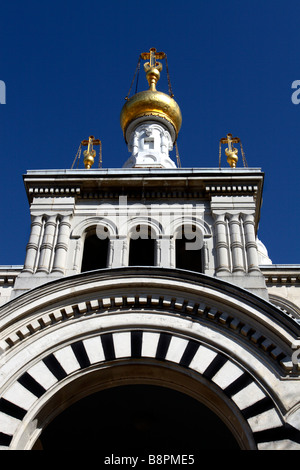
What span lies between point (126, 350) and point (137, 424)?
11.6 feet

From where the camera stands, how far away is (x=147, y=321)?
14.6 m

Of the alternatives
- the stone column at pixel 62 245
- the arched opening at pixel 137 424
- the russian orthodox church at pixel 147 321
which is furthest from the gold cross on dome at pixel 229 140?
the arched opening at pixel 137 424

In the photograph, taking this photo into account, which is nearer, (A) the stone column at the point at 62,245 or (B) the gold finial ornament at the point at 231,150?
(A) the stone column at the point at 62,245

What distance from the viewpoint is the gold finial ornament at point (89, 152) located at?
80.6 feet

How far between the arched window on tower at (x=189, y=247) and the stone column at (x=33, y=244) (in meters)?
3.55

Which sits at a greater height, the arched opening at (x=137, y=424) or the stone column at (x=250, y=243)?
the stone column at (x=250, y=243)

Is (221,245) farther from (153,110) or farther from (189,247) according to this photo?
(153,110)

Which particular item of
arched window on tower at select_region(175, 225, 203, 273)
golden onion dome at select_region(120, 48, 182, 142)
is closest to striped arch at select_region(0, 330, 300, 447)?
arched window on tower at select_region(175, 225, 203, 273)

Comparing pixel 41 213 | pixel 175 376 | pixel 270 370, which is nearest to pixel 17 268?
pixel 41 213

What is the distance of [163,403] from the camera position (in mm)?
16438

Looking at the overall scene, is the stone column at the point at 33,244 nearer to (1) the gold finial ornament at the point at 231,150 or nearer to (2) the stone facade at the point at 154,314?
(2) the stone facade at the point at 154,314

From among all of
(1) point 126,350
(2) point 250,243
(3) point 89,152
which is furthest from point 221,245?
(3) point 89,152

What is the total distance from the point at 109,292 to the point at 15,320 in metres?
2.15
